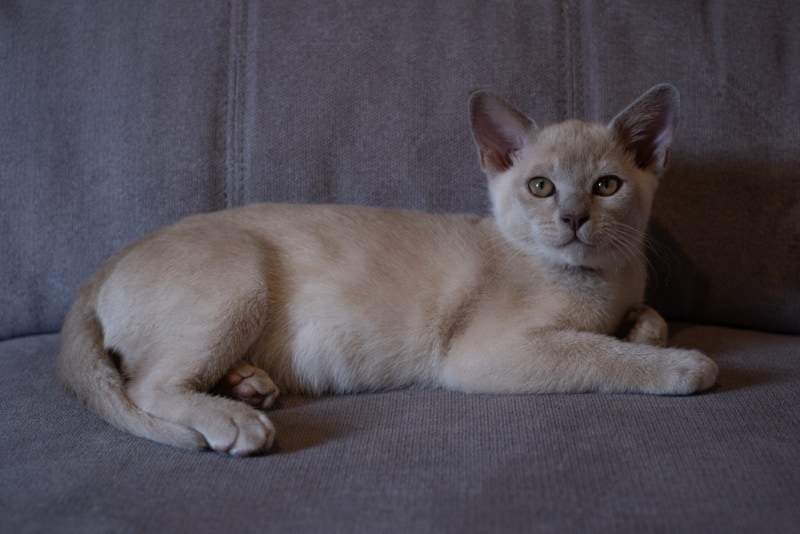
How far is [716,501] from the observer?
117cm

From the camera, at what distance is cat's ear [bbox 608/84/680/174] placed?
1.73 meters

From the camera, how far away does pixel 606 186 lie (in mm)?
1744

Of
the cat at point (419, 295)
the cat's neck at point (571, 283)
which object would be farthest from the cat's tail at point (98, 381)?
Answer: the cat's neck at point (571, 283)

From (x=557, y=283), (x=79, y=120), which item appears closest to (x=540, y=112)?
(x=557, y=283)

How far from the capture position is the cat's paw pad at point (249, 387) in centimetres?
167

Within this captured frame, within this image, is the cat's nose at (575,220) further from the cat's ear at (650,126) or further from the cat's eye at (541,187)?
the cat's ear at (650,126)

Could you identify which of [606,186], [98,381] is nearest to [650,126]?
[606,186]

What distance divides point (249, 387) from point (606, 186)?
995 mm

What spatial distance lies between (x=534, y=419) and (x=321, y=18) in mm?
1396

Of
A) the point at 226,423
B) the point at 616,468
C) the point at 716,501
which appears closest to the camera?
the point at 716,501

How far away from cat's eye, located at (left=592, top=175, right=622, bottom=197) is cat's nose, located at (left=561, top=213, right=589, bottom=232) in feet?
→ 0.35

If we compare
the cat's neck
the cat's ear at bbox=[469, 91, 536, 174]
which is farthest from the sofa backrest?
the cat's neck

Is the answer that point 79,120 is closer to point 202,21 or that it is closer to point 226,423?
point 202,21

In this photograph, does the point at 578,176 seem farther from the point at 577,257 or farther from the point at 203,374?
the point at 203,374
